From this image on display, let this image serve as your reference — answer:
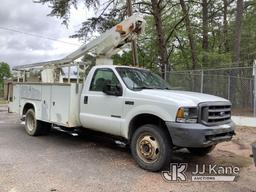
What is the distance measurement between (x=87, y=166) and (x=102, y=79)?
82.1 inches

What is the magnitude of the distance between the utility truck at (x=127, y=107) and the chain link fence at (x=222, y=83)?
6.97 metres

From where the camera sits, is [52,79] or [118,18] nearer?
[52,79]

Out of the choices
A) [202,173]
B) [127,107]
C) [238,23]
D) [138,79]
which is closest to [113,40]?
[138,79]

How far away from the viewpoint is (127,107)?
20.9 feet

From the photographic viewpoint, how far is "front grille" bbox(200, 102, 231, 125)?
560 cm

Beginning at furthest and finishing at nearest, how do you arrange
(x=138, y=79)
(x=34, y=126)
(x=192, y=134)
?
(x=34, y=126) → (x=138, y=79) → (x=192, y=134)

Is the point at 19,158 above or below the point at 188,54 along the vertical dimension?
below

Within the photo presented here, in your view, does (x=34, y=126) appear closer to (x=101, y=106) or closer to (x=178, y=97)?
(x=101, y=106)

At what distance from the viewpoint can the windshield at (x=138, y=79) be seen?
671 cm

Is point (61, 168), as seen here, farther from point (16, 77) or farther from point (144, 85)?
point (16, 77)

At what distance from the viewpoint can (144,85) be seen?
6.86 m

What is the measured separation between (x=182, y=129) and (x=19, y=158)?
345 cm

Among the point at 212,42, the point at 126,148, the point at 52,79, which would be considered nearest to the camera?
the point at 126,148

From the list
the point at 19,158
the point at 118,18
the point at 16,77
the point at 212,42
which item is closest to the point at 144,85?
the point at 19,158
